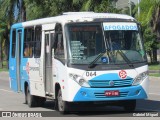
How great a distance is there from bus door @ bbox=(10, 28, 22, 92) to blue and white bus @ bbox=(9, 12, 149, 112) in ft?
10.8

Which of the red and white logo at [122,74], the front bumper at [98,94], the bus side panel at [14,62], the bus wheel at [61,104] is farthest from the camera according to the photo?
the bus side panel at [14,62]

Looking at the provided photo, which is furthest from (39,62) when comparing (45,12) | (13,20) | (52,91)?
(13,20)

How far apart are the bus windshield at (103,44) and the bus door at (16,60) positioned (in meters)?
5.22

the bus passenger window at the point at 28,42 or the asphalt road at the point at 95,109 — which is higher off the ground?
the bus passenger window at the point at 28,42

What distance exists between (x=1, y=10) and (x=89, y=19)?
1903 inches

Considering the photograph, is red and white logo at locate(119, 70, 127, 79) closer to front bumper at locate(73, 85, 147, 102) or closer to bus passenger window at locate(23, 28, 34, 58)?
front bumper at locate(73, 85, 147, 102)

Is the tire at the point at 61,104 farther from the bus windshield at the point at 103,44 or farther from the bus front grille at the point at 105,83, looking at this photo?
the bus windshield at the point at 103,44

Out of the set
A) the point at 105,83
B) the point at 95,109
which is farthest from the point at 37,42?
the point at 105,83

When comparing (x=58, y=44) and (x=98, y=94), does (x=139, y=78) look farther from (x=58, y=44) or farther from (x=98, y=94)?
(x=58, y=44)

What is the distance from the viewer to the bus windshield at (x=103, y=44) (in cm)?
1470

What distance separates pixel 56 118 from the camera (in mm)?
14352

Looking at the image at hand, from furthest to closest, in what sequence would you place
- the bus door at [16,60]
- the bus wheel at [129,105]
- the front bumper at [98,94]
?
the bus door at [16,60]
the bus wheel at [129,105]
the front bumper at [98,94]

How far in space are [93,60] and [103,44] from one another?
61 cm

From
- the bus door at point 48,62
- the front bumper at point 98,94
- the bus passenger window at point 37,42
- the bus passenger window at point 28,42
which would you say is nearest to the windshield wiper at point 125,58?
the front bumper at point 98,94
